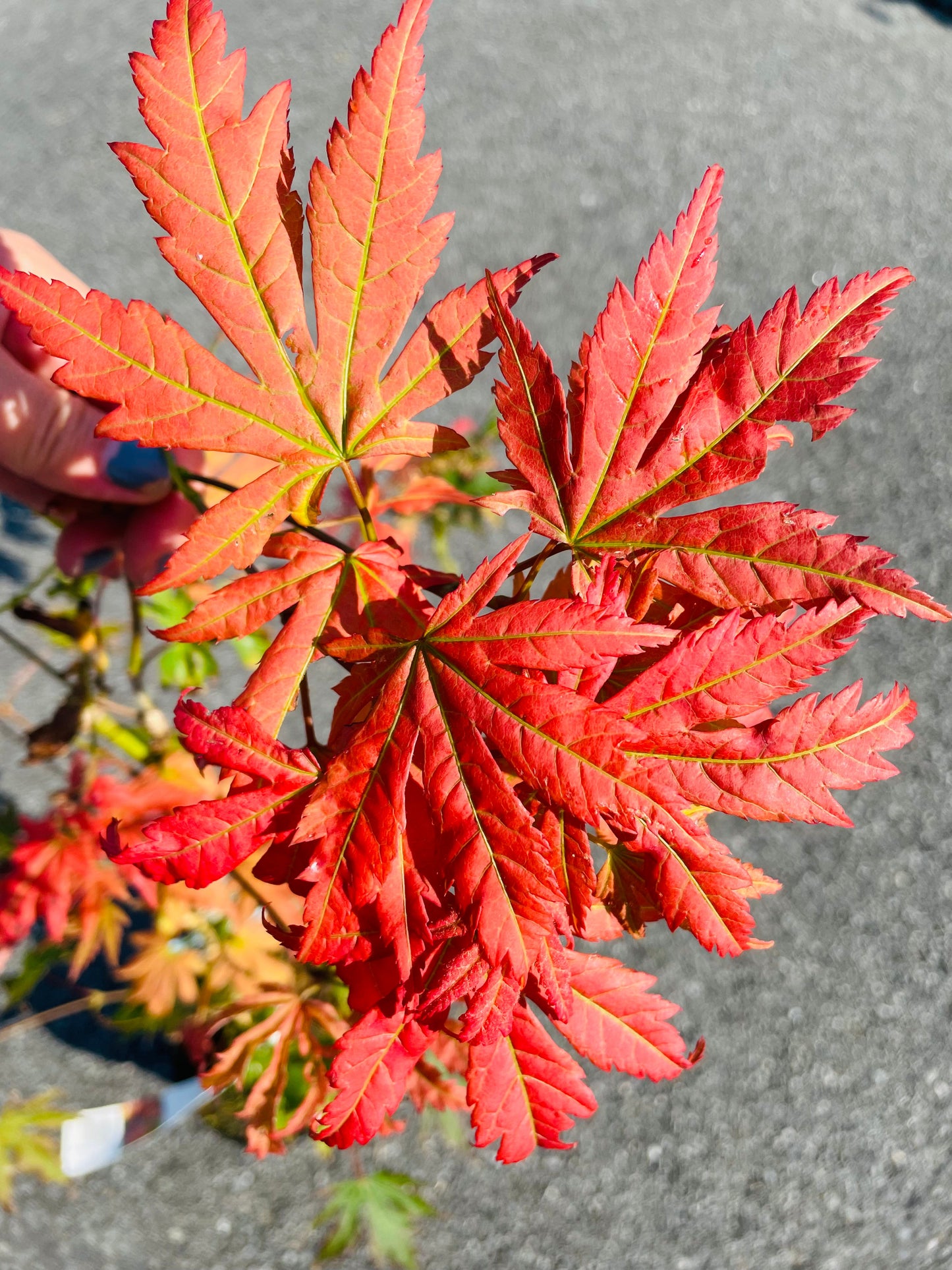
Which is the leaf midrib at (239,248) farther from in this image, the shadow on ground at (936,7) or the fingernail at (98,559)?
the shadow on ground at (936,7)

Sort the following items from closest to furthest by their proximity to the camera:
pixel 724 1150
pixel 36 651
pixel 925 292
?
pixel 724 1150 → pixel 36 651 → pixel 925 292

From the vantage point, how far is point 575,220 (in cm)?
269

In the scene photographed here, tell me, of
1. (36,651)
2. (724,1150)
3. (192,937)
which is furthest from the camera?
(36,651)

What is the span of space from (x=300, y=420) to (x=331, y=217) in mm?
139

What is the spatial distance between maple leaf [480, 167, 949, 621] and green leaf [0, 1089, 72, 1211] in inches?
60.6

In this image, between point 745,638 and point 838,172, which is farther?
point 838,172

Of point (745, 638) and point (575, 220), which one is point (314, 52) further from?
point (745, 638)

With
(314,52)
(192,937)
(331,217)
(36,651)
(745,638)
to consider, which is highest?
(314,52)

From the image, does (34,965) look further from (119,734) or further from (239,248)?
(239,248)

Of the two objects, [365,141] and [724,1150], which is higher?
[365,141]

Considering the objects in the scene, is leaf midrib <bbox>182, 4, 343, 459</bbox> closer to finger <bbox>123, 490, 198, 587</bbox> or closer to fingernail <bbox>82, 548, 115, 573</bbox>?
finger <bbox>123, 490, 198, 587</bbox>

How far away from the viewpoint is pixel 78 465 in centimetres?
105

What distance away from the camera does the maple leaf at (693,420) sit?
575mm

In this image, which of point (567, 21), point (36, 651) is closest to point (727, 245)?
point (567, 21)
